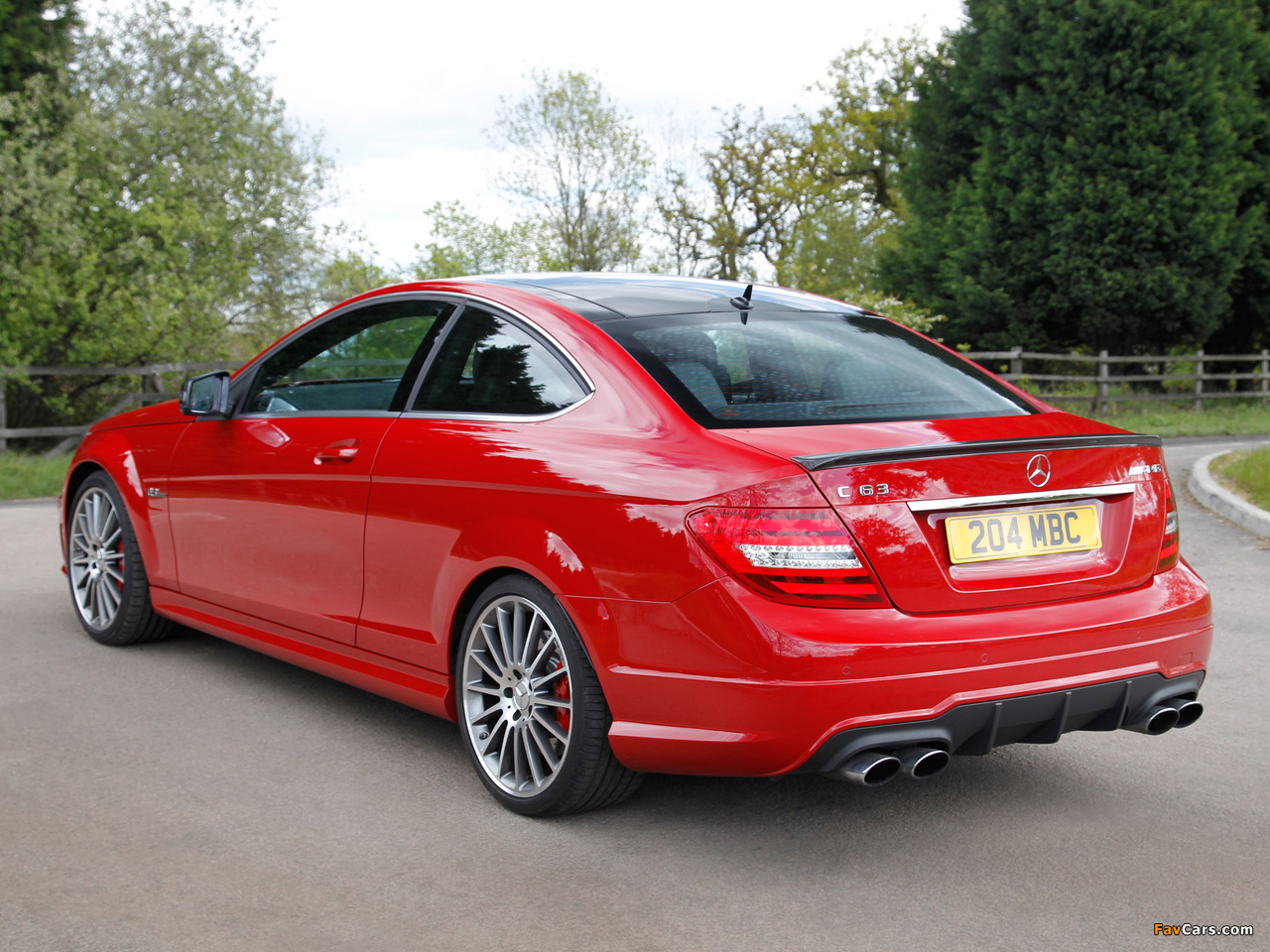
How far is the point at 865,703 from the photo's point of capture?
2.98 meters

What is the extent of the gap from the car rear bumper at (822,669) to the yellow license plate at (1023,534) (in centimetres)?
15

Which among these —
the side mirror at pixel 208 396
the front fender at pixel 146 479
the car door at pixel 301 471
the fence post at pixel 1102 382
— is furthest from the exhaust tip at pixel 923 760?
the fence post at pixel 1102 382

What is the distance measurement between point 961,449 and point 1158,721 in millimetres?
973

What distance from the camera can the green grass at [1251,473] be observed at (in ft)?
33.4

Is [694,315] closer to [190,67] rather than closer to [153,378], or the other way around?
[153,378]

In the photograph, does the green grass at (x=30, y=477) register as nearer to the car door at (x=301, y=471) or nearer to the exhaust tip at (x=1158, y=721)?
the car door at (x=301, y=471)

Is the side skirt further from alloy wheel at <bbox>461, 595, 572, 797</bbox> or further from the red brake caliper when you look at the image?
the red brake caliper

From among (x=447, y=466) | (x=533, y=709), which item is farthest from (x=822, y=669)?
(x=447, y=466)

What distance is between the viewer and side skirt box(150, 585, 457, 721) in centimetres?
396

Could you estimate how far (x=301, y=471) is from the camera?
175 inches

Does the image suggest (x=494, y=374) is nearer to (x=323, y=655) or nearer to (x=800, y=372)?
(x=800, y=372)

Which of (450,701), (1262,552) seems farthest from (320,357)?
(1262,552)

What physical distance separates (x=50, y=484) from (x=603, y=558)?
1177cm

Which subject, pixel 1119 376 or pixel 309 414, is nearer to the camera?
pixel 309 414
